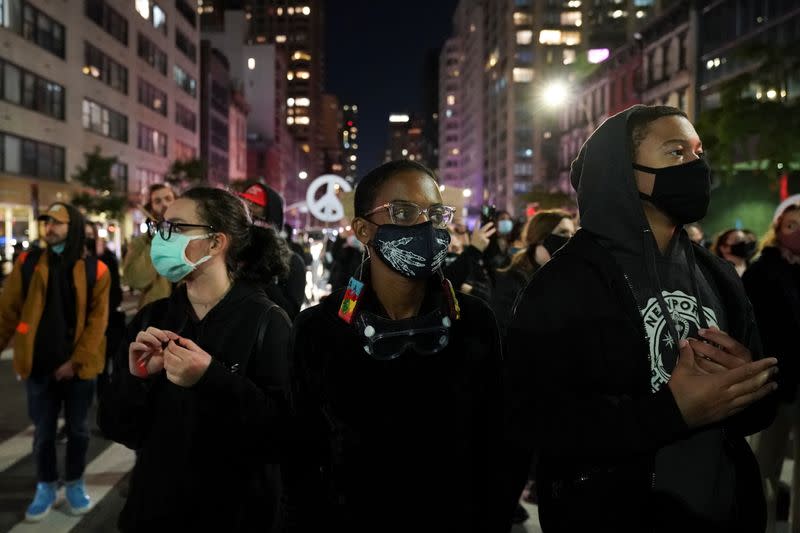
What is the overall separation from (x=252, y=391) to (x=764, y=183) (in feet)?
110

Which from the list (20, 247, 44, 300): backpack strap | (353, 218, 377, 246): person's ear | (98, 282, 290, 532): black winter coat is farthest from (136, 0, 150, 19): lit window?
(353, 218, 377, 246): person's ear

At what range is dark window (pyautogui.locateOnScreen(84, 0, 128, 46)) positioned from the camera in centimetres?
4366

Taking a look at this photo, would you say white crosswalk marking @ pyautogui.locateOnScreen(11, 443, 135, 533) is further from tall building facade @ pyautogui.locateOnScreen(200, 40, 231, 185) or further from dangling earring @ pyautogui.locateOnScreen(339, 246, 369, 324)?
tall building facade @ pyautogui.locateOnScreen(200, 40, 231, 185)

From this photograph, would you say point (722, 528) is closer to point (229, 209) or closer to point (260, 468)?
point (260, 468)

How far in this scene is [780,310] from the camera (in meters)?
4.43

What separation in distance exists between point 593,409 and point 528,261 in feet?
13.3

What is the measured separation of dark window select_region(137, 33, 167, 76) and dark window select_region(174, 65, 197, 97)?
9.57 ft

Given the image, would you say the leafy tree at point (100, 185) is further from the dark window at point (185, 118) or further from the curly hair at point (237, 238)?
the curly hair at point (237, 238)

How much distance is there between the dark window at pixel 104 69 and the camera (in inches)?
1713

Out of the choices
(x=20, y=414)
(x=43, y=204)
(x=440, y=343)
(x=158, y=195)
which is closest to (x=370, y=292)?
(x=440, y=343)

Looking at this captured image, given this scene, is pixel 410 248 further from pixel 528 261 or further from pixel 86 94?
pixel 86 94

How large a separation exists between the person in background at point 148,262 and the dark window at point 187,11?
61421 mm

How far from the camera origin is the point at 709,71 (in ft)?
125

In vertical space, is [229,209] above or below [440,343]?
above
